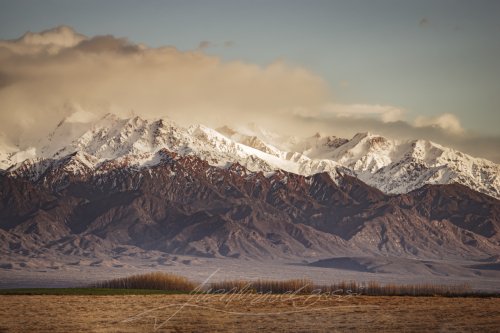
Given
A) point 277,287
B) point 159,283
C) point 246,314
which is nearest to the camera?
point 246,314

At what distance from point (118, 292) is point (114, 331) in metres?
40.5

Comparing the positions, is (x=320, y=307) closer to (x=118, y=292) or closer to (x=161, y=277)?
(x=118, y=292)

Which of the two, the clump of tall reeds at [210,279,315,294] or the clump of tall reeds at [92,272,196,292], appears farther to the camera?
the clump of tall reeds at [92,272,196,292]

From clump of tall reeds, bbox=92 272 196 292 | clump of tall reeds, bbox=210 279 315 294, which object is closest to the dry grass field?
clump of tall reeds, bbox=210 279 315 294

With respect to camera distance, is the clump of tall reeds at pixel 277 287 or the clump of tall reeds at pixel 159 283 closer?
the clump of tall reeds at pixel 277 287

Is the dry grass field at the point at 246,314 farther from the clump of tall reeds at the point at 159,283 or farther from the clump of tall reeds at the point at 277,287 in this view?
the clump of tall reeds at the point at 159,283

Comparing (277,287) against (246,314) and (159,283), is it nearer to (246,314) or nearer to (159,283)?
(159,283)

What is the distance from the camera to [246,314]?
71.5 m

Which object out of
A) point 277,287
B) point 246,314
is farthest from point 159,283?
point 246,314

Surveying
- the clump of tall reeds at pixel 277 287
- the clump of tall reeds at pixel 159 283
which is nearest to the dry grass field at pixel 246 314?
the clump of tall reeds at pixel 277 287

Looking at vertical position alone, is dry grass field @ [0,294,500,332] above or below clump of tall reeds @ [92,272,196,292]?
below

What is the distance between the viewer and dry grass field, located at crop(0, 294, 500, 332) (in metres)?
62.8

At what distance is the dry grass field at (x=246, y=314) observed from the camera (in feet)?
206

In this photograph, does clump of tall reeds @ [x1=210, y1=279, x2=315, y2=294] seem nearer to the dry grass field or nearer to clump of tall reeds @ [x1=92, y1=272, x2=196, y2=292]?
clump of tall reeds @ [x1=92, y1=272, x2=196, y2=292]
